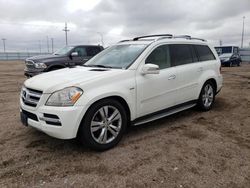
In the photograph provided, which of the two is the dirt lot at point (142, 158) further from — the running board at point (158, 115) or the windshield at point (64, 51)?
the windshield at point (64, 51)

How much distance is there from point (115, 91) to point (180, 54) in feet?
6.65

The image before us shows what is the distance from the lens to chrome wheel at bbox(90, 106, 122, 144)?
3.42 metres

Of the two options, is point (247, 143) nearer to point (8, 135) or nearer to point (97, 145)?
point (97, 145)

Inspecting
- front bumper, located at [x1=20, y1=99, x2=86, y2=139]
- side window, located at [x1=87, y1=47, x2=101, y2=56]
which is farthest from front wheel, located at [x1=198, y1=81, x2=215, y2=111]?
side window, located at [x1=87, y1=47, x2=101, y2=56]

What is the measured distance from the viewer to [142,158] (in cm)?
330

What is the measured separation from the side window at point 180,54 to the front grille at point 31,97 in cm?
261

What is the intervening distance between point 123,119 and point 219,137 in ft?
5.71

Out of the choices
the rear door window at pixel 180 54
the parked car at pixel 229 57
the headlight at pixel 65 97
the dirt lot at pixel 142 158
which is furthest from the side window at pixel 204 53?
the parked car at pixel 229 57

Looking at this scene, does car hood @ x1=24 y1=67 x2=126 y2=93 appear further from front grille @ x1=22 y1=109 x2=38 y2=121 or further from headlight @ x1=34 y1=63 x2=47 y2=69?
headlight @ x1=34 y1=63 x2=47 y2=69

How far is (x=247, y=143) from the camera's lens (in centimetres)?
377

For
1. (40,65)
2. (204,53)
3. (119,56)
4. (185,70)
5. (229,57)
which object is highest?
(229,57)

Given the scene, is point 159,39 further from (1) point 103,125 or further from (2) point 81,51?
(2) point 81,51

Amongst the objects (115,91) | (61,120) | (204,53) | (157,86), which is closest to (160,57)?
(157,86)

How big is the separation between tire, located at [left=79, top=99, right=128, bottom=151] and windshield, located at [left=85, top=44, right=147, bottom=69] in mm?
841
